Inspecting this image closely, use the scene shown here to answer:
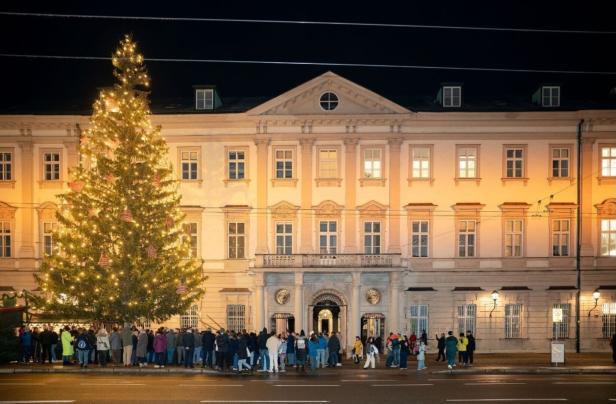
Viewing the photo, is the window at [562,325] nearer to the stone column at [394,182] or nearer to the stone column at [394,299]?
the stone column at [394,299]

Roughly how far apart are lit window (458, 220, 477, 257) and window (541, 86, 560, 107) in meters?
8.76

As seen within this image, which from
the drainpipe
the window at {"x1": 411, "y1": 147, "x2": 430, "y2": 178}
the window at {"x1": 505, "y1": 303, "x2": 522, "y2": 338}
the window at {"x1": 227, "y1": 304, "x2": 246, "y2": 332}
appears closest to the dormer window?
the window at {"x1": 227, "y1": 304, "x2": 246, "y2": 332}

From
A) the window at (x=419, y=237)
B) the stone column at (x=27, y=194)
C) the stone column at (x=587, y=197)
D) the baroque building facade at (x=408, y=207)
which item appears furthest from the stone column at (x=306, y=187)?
the stone column at (x=27, y=194)

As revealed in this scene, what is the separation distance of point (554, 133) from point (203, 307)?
2319cm

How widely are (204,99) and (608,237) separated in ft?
84.2

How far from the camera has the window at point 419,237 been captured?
39031 millimetres

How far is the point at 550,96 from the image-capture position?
40281 mm

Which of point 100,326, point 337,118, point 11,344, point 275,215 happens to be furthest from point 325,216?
point 11,344

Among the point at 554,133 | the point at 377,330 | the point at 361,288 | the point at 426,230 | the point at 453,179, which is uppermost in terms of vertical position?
the point at 554,133

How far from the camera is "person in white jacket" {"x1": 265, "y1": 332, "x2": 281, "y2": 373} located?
2789cm

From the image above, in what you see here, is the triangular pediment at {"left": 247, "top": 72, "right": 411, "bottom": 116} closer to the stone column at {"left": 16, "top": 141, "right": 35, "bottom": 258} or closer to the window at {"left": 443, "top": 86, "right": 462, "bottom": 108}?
the window at {"left": 443, "top": 86, "right": 462, "bottom": 108}

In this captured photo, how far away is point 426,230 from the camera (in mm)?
39094

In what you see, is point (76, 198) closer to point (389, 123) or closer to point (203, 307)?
point (203, 307)

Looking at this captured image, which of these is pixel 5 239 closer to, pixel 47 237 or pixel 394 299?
pixel 47 237
